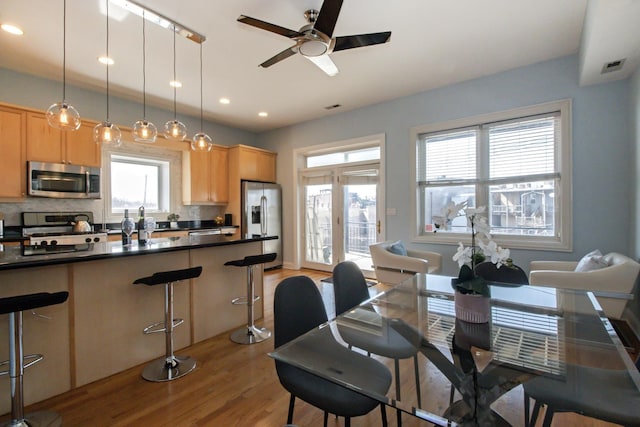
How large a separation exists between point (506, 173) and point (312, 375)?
3838 mm

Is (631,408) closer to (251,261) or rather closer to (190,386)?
(190,386)

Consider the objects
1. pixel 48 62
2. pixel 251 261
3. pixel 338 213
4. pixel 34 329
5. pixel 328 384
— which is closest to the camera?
pixel 328 384

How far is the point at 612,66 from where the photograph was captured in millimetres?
2898

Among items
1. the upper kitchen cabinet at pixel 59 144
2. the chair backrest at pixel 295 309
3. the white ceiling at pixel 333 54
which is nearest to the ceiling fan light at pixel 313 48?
the white ceiling at pixel 333 54

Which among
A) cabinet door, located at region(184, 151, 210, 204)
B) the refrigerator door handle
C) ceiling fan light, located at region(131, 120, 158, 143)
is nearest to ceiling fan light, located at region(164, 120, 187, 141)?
ceiling fan light, located at region(131, 120, 158, 143)

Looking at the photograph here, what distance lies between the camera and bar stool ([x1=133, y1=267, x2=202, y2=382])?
87.4 inches

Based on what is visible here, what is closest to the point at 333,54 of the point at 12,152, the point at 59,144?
the point at 59,144

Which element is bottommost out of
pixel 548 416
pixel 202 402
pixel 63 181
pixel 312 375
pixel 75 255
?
pixel 202 402

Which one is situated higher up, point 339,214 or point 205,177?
point 205,177

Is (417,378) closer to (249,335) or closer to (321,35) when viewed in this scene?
(249,335)

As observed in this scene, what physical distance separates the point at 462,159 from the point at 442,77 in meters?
1.17

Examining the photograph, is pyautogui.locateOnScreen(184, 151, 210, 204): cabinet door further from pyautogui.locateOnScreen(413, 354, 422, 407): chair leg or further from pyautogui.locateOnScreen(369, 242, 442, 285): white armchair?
pyautogui.locateOnScreen(413, 354, 422, 407): chair leg

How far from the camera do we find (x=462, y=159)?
4273 millimetres

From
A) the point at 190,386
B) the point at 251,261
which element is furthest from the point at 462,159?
the point at 190,386
